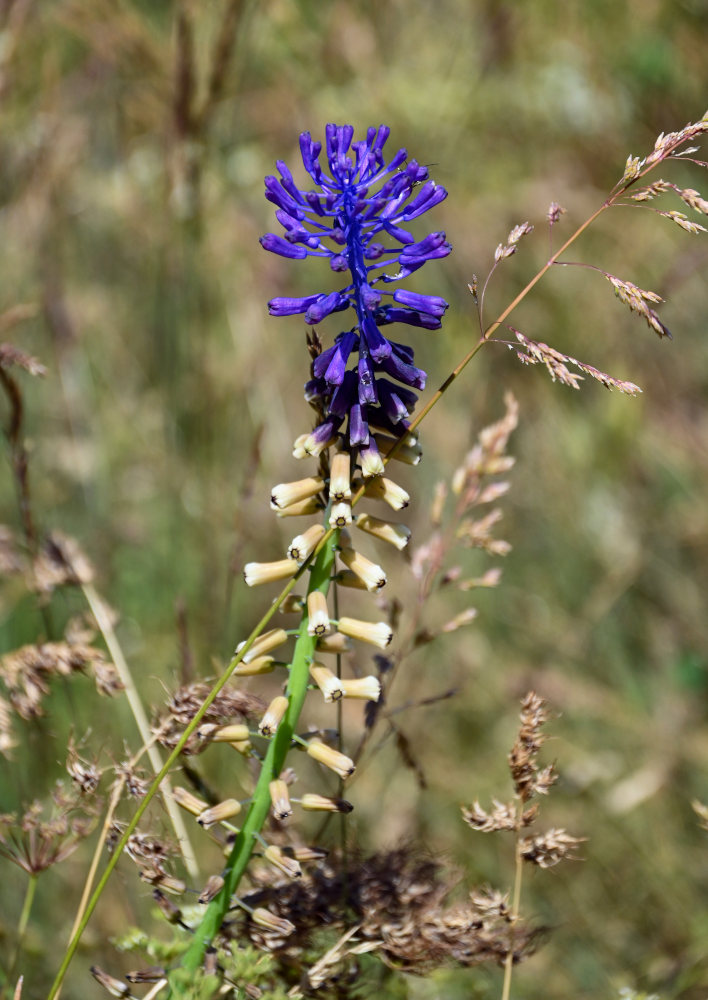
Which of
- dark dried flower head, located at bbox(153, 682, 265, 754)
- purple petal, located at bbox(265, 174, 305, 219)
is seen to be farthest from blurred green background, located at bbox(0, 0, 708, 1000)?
purple petal, located at bbox(265, 174, 305, 219)

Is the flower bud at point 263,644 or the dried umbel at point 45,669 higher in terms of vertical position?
the flower bud at point 263,644

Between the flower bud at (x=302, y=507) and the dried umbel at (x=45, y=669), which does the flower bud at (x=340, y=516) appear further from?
the dried umbel at (x=45, y=669)

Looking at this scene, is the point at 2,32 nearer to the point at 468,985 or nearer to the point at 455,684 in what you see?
the point at 455,684

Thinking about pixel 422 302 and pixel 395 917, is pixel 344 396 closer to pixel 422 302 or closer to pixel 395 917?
pixel 422 302

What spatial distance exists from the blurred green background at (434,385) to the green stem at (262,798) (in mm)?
1034

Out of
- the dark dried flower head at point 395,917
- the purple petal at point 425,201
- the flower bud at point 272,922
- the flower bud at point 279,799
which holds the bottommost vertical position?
the dark dried flower head at point 395,917

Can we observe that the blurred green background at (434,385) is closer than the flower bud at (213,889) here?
No

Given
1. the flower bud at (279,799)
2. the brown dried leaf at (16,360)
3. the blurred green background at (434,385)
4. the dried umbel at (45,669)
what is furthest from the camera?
the blurred green background at (434,385)

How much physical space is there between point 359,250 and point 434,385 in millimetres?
4396

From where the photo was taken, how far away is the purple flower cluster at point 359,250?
1.79 m

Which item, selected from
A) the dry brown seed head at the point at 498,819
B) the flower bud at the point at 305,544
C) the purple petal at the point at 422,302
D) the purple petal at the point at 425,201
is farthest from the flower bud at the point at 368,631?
the purple petal at the point at 425,201

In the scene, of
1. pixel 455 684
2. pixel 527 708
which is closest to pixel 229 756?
pixel 455 684

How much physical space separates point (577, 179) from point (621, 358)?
4.58ft

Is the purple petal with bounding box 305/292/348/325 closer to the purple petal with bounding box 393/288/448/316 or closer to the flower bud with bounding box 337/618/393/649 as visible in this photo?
the purple petal with bounding box 393/288/448/316
